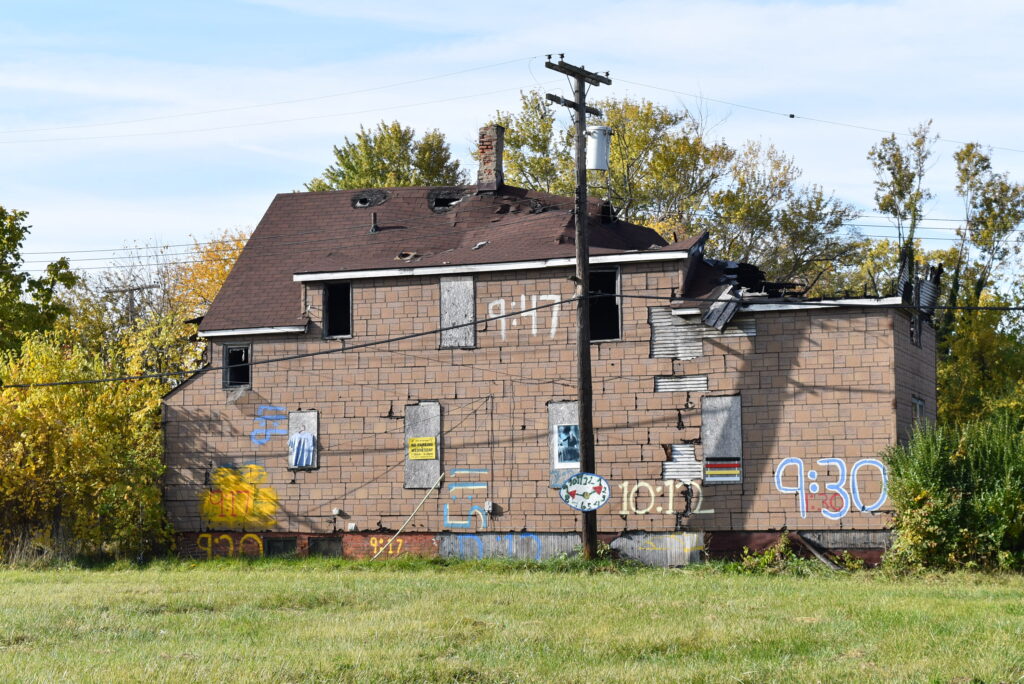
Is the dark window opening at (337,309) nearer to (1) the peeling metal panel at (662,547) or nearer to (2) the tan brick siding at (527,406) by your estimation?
(2) the tan brick siding at (527,406)

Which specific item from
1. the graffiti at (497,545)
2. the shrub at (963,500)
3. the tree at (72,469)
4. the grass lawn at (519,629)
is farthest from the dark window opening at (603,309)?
the tree at (72,469)

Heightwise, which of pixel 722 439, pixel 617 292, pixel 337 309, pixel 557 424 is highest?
pixel 617 292

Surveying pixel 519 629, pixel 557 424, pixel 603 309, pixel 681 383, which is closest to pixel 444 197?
pixel 603 309

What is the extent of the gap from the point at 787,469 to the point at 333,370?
10.1 meters

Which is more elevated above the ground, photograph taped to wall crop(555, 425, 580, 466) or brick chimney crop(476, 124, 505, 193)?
brick chimney crop(476, 124, 505, 193)

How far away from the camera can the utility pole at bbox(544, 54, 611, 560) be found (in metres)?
24.3

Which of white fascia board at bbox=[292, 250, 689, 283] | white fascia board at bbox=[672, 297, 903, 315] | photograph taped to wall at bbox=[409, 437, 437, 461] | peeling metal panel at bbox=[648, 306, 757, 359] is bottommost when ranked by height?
photograph taped to wall at bbox=[409, 437, 437, 461]

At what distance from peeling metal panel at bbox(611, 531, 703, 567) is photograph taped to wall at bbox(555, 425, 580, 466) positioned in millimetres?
1929

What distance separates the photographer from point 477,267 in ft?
87.5

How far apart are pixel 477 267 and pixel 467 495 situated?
4905mm

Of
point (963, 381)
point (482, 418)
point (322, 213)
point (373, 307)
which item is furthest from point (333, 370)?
point (963, 381)

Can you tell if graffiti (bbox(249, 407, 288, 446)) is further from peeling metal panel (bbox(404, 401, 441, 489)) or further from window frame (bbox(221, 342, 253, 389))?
Answer: peeling metal panel (bbox(404, 401, 441, 489))

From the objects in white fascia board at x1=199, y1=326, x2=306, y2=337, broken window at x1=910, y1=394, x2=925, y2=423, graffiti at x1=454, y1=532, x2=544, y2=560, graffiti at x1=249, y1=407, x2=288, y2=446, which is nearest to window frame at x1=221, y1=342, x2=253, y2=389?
white fascia board at x1=199, y1=326, x2=306, y2=337

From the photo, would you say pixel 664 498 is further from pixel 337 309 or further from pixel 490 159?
pixel 490 159
